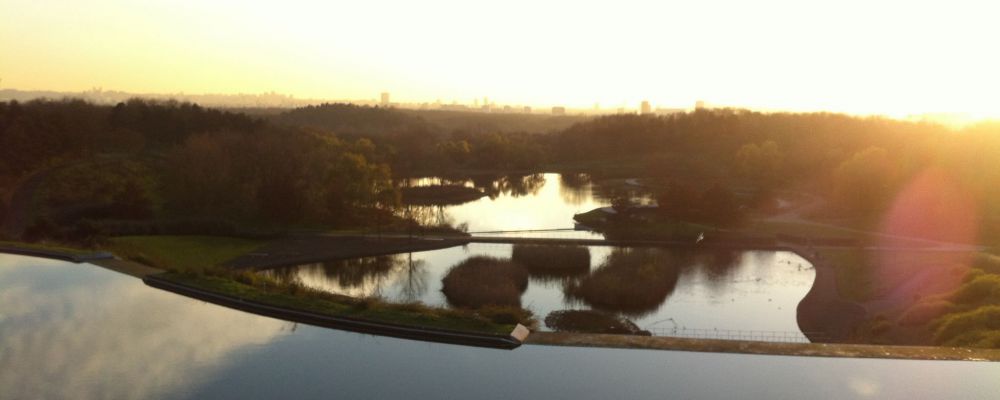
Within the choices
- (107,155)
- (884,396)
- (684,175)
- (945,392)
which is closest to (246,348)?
A: (884,396)

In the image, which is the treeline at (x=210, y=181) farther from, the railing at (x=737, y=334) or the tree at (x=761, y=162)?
the tree at (x=761, y=162)

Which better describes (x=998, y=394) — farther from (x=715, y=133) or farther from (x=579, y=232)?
(x=715, y=133)

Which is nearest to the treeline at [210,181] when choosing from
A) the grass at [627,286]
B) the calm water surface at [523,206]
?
the calm water surface at [523,206]

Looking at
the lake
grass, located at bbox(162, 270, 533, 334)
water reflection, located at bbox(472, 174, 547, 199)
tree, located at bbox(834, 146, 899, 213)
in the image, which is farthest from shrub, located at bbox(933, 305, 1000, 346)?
water reflection, located at bbox(472, 174, 547, 199)

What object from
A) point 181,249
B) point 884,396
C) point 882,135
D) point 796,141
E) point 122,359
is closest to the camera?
point 884,396

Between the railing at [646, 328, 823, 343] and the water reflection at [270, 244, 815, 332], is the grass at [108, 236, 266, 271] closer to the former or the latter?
the water reflection at [270, 244, 815, 332]
